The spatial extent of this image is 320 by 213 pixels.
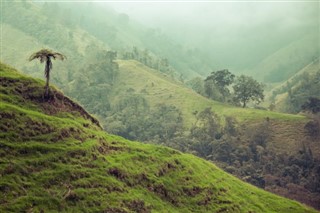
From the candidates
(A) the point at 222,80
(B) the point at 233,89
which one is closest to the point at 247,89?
(B) the point at 233,89

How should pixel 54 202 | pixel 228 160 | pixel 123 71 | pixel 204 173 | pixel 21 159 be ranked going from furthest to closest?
1. pixel 123 71
2. pixel 228 160
3. pixel 204 173
4. pixel 21 159
5. pixel 54 202

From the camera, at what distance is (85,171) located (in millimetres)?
53281

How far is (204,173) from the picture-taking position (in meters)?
67.1

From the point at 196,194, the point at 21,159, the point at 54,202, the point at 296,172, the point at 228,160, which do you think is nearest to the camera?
the point at 54,202

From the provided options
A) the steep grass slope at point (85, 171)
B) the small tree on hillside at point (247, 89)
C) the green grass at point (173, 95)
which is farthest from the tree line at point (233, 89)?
the steep grass slope at point (85, 171)

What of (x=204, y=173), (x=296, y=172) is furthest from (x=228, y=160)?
(x=204, y=173)

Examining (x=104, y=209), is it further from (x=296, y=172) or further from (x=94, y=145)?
(x=296, y=172)

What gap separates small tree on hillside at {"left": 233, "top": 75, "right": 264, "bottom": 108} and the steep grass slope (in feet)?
297

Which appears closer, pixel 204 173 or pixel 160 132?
pixel 204 173

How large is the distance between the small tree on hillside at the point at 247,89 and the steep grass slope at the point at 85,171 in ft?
297

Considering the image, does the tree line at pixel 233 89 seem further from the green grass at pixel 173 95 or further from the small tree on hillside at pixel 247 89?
the green grass at pixel 173 95

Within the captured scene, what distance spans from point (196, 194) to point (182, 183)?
8.18ft

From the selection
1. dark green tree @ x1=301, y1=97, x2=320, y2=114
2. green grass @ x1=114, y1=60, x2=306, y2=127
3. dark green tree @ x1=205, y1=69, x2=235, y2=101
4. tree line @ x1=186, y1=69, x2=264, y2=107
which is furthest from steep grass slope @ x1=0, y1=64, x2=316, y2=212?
dark green tree @ x1=205, y1=69, x2=235, y2=101

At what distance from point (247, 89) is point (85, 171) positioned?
115 meters
